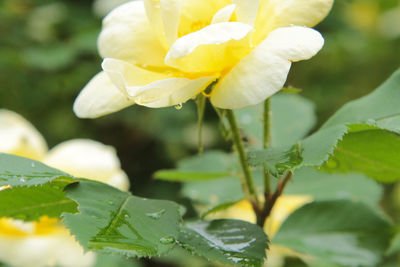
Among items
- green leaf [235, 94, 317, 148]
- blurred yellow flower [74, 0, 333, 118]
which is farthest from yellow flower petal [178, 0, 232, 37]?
green leaf [235, 94, 317, 148]

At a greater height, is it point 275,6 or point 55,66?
point 275,6

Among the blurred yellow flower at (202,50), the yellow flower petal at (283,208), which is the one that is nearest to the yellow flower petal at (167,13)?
the blurred yellow flower at (202,50)

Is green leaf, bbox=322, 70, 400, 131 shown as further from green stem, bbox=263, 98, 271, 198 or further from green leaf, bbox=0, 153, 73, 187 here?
green leaf, bbox=0, 153, 73, 187

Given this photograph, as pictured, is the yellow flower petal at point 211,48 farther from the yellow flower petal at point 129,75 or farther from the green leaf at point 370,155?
the green leaf at point 370,155

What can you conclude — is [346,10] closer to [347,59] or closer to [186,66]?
[347,59]

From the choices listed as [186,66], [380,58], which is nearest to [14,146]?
[186,66]
